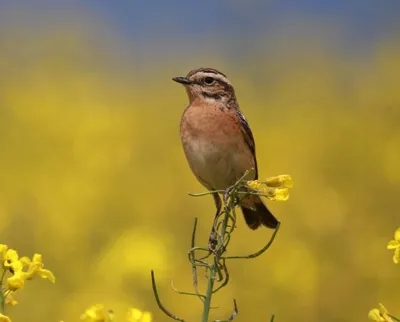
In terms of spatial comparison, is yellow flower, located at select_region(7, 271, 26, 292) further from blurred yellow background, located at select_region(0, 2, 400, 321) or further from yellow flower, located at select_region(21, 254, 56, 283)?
blurred yellow background, located at select_region(0, 2, 400, 321)

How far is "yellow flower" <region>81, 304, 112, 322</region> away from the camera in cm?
221

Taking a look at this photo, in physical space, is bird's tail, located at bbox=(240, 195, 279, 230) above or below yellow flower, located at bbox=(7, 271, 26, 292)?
below

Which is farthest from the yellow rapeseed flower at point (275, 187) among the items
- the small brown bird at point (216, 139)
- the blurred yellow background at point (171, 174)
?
the blurred yellow background at point (171, 174)

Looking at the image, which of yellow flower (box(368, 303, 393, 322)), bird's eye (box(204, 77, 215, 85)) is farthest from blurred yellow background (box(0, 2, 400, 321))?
yellow flower (box(368, 303, 393, 322))

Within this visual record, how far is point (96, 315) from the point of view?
7.29ft

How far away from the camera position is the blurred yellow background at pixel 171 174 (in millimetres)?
6855

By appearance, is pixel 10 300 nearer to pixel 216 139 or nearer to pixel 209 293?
pixel 209 293

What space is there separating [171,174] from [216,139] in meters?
6.04

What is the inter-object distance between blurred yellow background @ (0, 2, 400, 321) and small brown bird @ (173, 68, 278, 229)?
1.28 meters

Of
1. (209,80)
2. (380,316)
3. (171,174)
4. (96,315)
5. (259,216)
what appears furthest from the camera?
(171,174)

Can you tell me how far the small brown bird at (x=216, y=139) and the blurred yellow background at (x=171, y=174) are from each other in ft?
4.20

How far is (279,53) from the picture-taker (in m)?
16.7

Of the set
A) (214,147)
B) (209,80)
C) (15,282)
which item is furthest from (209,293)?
(209,80)

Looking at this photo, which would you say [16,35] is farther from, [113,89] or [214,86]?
[214,86]
